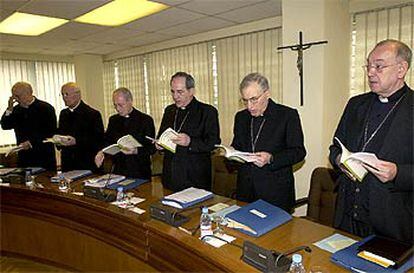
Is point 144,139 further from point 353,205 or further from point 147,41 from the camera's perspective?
point 147,41

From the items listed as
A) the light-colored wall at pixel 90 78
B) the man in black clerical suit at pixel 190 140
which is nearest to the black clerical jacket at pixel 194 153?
the man in black clerical suit at pixel 190 140

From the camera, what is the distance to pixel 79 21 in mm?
4094

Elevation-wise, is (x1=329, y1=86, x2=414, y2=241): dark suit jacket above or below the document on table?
above

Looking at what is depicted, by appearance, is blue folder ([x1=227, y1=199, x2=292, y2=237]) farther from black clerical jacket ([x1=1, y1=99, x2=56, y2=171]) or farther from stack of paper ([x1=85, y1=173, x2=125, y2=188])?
black clerical jacket ([x1=1, y1=99, x2=56, y2=171])

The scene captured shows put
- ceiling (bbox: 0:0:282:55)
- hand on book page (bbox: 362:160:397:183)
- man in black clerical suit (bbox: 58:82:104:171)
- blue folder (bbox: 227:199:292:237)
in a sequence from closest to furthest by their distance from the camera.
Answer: hand on book page (bbox: 362:160:397:183) < blue folder (bbox: 227:199:292:237) < man in black clerical suit (bbox: 58:82:104:171) < ceiling (bbox: 0:0:282:55)

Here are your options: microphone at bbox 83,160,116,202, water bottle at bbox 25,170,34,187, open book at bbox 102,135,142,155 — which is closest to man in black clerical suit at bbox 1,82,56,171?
water bottle at bbox 25,170,34,187

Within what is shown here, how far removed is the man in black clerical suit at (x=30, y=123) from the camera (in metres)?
3.62

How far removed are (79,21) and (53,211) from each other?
8.15ft

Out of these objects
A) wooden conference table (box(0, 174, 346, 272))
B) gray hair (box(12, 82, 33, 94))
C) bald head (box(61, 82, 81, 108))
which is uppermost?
gray hair (box(12, 82, 33, 94))

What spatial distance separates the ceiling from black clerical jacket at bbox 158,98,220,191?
147 cm

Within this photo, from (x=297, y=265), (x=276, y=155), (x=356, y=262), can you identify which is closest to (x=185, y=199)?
(x=276, y=155)

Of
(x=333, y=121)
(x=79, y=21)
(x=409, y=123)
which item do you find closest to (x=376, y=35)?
(x=333, y=121)

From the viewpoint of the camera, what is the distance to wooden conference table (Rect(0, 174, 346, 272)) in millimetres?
1534

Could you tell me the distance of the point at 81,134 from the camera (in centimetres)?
333
